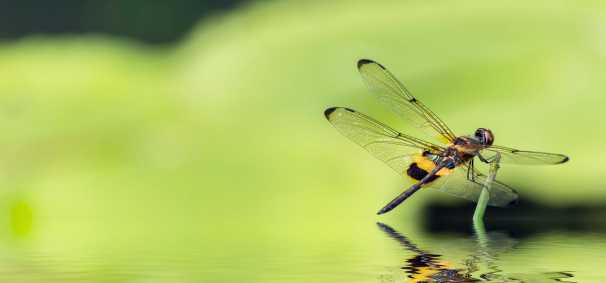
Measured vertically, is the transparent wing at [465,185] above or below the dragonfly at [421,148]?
below

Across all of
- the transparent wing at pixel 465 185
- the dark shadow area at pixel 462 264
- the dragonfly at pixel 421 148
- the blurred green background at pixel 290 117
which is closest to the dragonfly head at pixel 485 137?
the dragonfly at pixel 421 148

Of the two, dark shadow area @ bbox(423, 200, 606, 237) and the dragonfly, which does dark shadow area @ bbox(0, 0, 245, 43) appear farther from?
dark shadow area @ bbox(423, 200, 606, 237)

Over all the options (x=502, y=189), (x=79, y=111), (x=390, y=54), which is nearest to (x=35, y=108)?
(x=79, y=111)

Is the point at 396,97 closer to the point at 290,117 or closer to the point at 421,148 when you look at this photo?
the point at 421,148

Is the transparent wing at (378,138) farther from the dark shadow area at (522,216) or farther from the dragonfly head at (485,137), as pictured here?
the dark shadow area at (522,216)

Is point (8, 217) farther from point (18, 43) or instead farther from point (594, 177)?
point (594, 177)

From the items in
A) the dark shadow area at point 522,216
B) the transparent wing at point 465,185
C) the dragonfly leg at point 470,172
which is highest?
the dragonfly leg at point 470,172

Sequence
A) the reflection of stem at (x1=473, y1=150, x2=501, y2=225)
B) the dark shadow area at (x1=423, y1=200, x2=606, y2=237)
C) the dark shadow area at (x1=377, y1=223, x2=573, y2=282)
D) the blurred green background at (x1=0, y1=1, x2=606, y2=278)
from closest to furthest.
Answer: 1. the dark shadow area at (x1=377, y1=223, x2=573, y2=282)
2. the reflection of stem at (x1=473, y1=150, x2=501, y2=225)
3. the dark shadow area at (x1=423, y1=200, x2=606, y2=237)
4. the blurred green background at (x1=0, y1=1, x2=606, y2=278)

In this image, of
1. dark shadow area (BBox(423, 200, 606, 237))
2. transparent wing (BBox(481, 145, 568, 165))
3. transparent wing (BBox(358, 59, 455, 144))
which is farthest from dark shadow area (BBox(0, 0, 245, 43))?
transparent wing (BBox(481, 145, 568, 165))
